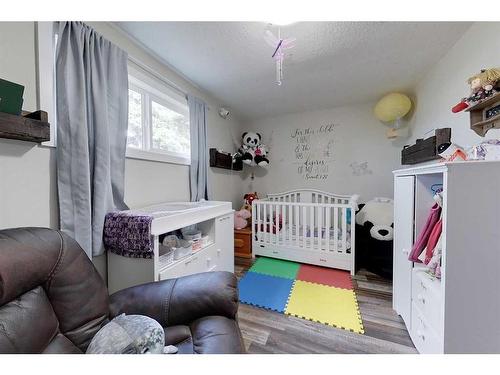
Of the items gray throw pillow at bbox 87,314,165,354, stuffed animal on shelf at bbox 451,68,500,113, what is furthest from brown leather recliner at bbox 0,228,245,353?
stuffed animal on shelf at bbox 451,68,500,113

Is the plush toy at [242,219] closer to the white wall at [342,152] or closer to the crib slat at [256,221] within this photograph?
the crib slat at [256,221]

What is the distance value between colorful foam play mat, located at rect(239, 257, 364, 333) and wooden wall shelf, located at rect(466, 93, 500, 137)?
1.53 m

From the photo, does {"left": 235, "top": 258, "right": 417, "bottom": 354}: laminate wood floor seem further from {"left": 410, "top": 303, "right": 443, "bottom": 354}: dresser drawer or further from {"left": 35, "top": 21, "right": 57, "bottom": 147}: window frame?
{"left": 35, "top": 21, "right": 57, "bottom": 147}: window frame

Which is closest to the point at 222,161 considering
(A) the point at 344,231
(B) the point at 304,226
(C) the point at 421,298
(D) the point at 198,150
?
(D) the point at 198,150

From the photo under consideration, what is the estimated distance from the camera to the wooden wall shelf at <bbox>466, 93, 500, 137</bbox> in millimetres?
1099

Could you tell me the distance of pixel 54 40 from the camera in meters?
1.11

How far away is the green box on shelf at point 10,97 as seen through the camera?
849 millimetres

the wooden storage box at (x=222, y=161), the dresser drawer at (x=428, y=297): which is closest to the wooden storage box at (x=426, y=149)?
the dresser drawer at (x=428, y=297)

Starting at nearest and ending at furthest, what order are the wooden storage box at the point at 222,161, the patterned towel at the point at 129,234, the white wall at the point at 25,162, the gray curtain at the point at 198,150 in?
the white wall at the point at 25,162 → the patterned towel at the point at 129,234 → the gray curtain at the point at 198,150 → the wooden storage box at the point at 222,161

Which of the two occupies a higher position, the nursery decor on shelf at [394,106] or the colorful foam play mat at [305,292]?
the nursery decor on shelf at [394,106]

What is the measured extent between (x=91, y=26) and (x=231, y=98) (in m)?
1.60

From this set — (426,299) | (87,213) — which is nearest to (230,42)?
(87,213)

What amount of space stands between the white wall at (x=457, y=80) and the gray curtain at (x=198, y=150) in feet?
7.58

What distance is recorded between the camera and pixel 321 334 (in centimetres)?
134
